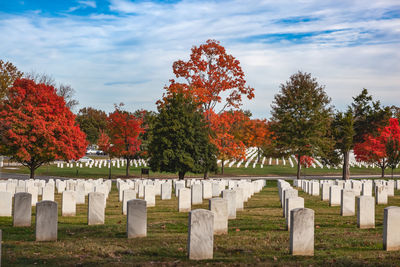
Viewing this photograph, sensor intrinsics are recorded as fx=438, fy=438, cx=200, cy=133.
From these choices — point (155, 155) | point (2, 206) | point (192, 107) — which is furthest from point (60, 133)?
point (2, 206)

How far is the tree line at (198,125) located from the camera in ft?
101

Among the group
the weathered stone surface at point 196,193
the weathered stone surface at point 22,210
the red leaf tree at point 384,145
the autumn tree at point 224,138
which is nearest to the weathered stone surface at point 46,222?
the weathered stone surface at point 22,210

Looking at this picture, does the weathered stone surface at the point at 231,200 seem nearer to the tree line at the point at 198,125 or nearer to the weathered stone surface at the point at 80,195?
the weathered stone surface at the point at 80,195

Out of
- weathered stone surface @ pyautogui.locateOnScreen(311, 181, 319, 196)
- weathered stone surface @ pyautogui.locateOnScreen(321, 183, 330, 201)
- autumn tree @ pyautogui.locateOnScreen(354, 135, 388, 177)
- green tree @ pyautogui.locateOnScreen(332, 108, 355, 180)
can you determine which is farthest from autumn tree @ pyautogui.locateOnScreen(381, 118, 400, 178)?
weathered stone surface @ pyautogui.locateOnScreen(321, 183, 330, 201)

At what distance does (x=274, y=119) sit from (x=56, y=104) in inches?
814

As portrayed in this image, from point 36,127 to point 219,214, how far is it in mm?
22508

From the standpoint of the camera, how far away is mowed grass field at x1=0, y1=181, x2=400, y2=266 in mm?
8211

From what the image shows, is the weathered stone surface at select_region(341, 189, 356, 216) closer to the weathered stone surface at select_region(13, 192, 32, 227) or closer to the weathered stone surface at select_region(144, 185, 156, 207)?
the weathered stone surface at select_region(144, 185, 156, 207)

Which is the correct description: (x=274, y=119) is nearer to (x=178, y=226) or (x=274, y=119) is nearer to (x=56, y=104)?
(x=56, y=104)

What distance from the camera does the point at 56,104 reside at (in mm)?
31578

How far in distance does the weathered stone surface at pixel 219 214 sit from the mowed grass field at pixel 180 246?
0.34 m

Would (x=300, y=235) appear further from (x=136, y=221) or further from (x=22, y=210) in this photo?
(x=22, y=210)

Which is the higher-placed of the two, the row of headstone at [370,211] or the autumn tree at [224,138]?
the autumn tree at [224,138]

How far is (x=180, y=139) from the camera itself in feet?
106
